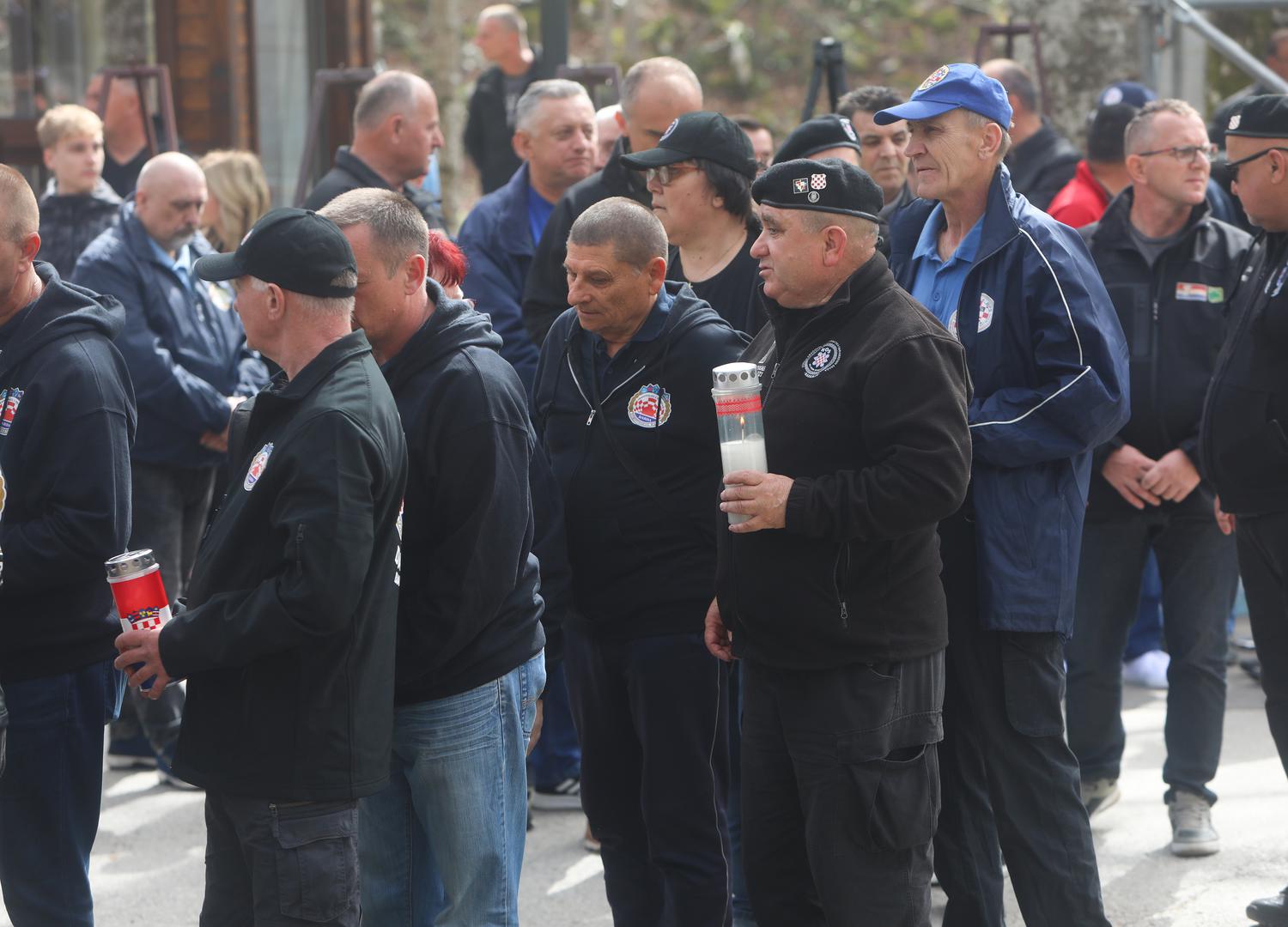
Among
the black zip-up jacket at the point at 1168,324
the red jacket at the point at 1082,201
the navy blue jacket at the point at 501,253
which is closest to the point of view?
the black zip-up jacket at the point at 1168,324

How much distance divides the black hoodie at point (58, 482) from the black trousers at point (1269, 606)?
120 inches

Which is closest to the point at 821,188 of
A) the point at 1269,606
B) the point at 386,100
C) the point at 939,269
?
the point at 939,269

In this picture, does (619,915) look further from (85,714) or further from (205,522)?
(205,522)

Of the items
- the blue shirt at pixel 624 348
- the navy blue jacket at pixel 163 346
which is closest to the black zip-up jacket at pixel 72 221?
the navy blue jacket at pixel 163 346

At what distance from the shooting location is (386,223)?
3424mm

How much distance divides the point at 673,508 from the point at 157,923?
7.00 feet

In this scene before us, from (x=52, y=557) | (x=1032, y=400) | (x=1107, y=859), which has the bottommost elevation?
(x=1107, y=859)

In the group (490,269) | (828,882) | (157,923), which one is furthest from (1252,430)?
(157,923)

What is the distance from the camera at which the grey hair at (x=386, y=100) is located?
6.42 m

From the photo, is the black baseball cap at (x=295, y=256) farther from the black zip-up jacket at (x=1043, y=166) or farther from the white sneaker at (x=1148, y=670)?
the black zip-up jacket at (x=1043, y=166)

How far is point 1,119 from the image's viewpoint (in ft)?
34.8

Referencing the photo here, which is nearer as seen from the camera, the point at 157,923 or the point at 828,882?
the point at 828,882

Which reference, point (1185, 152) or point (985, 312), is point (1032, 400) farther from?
point (1185, 152)

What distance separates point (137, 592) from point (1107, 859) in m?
3.32
